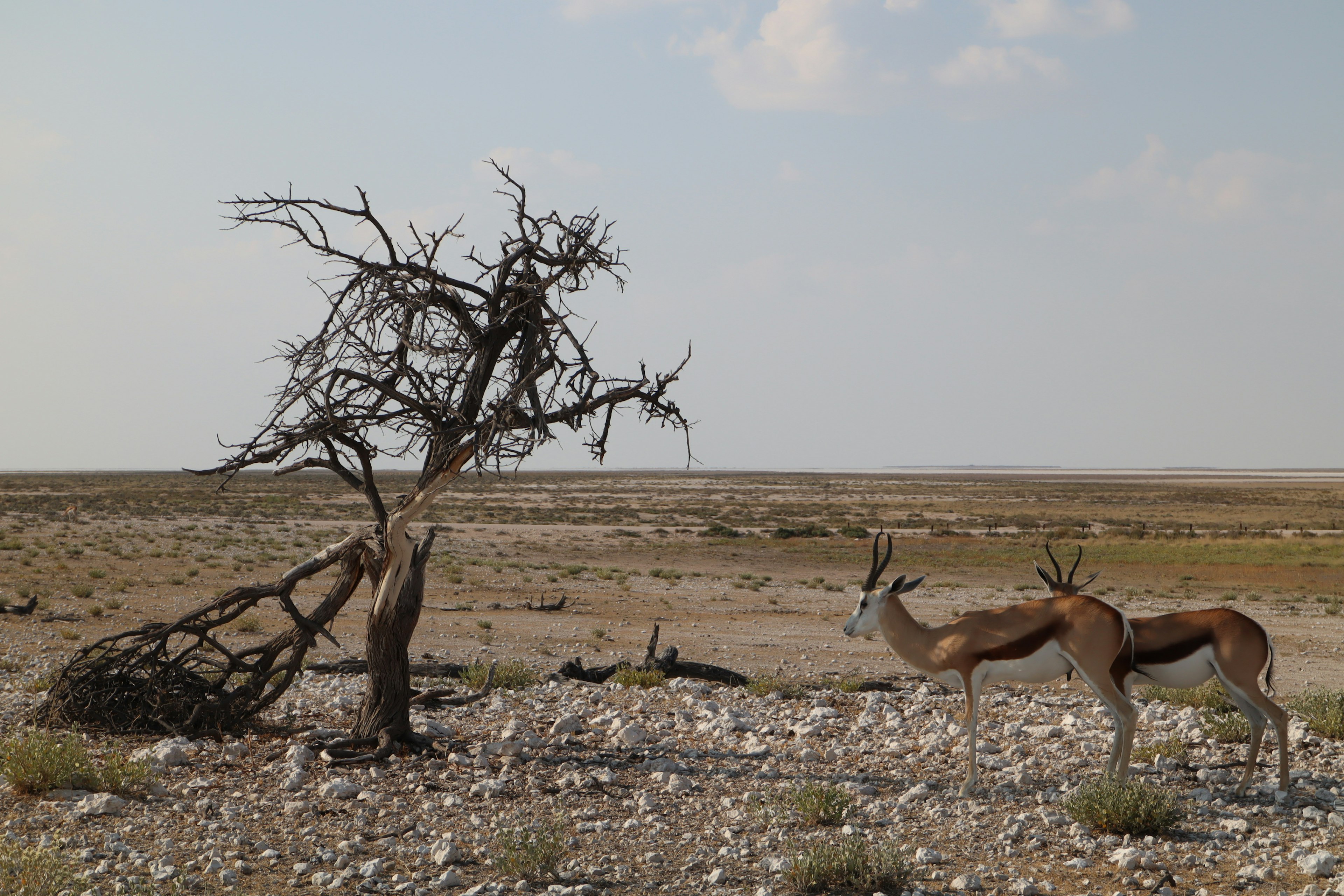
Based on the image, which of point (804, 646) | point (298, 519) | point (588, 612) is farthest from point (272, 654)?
point (298, 519)

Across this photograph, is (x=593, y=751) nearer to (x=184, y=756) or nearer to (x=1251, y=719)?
(x=184, y=756)

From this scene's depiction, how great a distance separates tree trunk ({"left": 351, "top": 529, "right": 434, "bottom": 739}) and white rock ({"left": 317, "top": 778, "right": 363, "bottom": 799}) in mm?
874

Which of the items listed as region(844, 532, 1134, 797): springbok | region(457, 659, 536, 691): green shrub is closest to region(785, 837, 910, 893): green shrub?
region(844, 532, 1134, 797): springbok

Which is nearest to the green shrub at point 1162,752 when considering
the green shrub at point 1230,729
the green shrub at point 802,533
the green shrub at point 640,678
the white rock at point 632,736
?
the green shrub at point 1230,729

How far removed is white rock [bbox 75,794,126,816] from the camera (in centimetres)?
709

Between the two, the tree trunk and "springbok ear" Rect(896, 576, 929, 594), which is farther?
the tree trunk

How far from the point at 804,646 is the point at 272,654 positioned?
1207 cm

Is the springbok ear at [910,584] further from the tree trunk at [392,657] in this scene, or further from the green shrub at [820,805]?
the tree trunk at [392,657]

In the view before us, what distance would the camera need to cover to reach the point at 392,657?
27.8 feet

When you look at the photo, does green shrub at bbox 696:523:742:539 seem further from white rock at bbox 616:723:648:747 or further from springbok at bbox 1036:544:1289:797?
springbok at bbox 1036:544:1289:797

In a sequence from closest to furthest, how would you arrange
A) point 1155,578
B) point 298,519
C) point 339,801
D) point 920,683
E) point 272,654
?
point 339,801 → point 272,654 → point 920,683 → point 1155,578 → point 298,519

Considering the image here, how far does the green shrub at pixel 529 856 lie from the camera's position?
594 centimetres

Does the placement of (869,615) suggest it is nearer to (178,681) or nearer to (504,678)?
(504,678)

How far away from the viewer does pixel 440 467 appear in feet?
27.1
